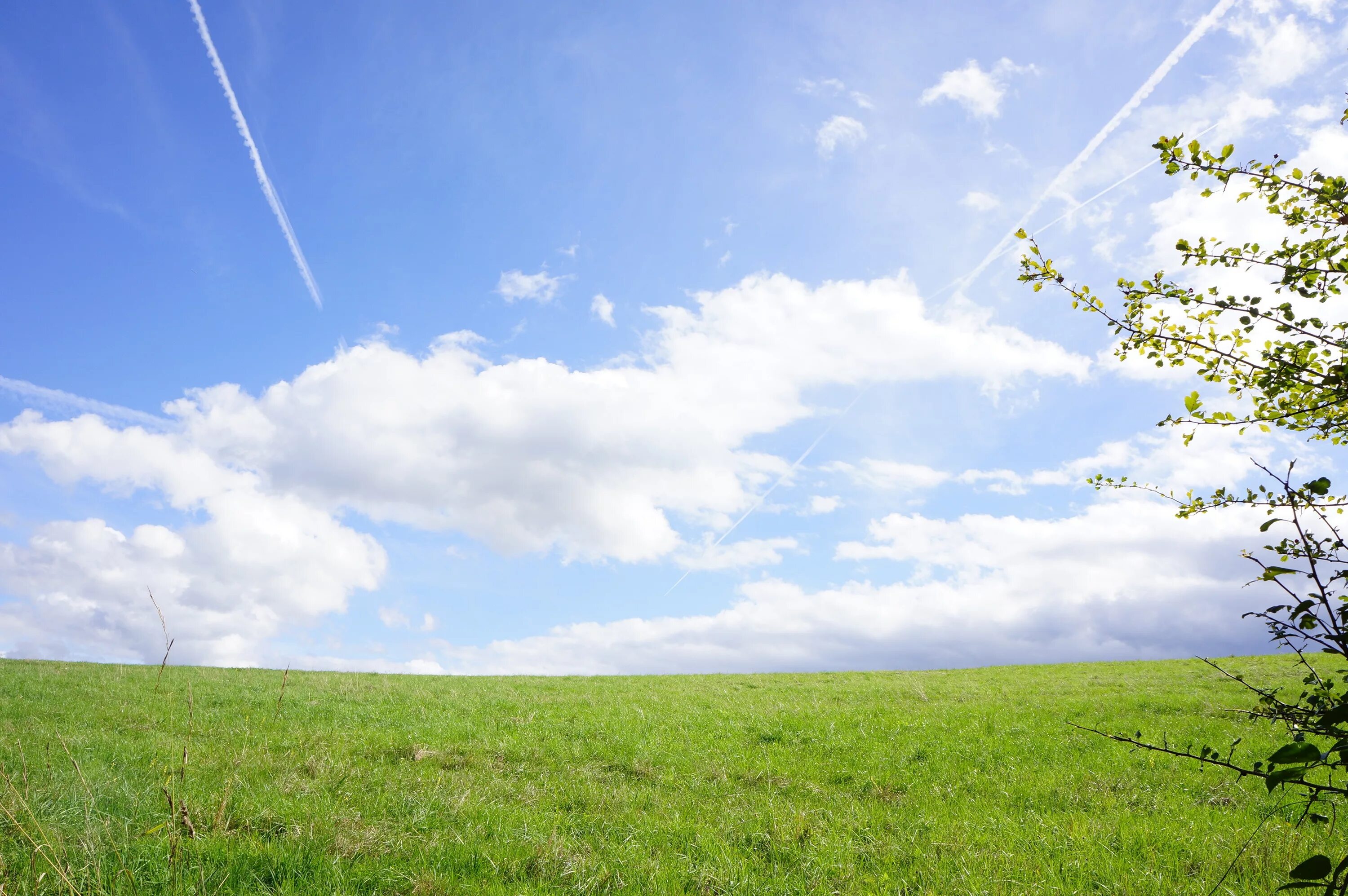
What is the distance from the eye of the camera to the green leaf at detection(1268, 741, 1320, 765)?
229 centimetres

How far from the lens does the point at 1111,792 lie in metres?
10.2

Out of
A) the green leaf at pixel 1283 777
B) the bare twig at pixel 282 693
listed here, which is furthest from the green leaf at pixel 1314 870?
the bare twig at pixel 282 693

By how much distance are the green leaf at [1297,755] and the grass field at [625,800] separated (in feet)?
18.3

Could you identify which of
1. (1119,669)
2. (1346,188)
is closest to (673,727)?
(1346,188)

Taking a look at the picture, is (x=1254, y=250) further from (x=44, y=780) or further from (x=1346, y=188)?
(x=44, y=780)

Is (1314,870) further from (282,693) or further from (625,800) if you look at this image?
(625,800)

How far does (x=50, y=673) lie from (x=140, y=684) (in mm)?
5877

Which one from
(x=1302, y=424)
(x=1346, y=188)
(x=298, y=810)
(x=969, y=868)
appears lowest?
(x=969, y=868)

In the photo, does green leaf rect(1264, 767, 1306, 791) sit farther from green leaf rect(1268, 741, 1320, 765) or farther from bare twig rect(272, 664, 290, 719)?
bare twig rect(272, 664, 290, 719)

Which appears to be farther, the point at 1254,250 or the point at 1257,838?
the point at 1257,838

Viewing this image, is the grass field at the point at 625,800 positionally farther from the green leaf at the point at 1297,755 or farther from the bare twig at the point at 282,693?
the green leaf at the point at 1297,755

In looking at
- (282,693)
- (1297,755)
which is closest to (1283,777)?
(1297,755)

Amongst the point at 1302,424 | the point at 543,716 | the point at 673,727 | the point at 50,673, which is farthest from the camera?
the point at 50,673

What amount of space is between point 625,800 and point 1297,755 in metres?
9.11
